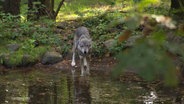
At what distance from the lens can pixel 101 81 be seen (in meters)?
10.5

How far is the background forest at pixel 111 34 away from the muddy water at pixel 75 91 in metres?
0.97

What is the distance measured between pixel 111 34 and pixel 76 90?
5.32 metres

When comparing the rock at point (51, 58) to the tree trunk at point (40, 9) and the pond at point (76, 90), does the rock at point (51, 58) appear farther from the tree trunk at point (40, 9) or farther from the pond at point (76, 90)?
the tree trunk at point (40, 9)

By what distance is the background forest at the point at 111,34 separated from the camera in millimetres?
1594

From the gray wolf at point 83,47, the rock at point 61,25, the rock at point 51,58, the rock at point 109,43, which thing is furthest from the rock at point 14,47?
the rock at point 61,25

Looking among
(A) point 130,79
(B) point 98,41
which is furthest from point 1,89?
(B) point 98,41

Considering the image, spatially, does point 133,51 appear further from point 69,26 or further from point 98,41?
point 69,26

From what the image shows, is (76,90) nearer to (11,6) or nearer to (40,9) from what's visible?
(40,9)

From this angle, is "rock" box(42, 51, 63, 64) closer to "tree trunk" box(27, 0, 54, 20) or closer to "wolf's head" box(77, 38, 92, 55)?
"wolf's head" box(77, 38, 92, 55)

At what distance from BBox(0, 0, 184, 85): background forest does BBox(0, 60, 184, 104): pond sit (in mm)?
906

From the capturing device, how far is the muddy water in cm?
848

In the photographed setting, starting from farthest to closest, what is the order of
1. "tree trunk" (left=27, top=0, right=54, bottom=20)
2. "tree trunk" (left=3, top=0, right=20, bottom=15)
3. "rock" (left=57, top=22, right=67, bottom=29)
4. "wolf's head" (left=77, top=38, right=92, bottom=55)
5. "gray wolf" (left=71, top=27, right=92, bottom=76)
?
"tree trunk" (left=3, top=0, right=20, bottom=15) < "tree trunk" (left=27, top=0, right=54, bottom=20) < "rock" (left=57, top=22, right=67, bottom=29) < "wolf's head" (left=77, top=38, right=92, bottom=55) < "gray wolf" (left=71, top=27, right=92, bottom=76)

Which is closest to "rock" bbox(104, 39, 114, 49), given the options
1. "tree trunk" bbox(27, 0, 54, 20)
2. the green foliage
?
the green foliage

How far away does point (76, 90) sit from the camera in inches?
374
